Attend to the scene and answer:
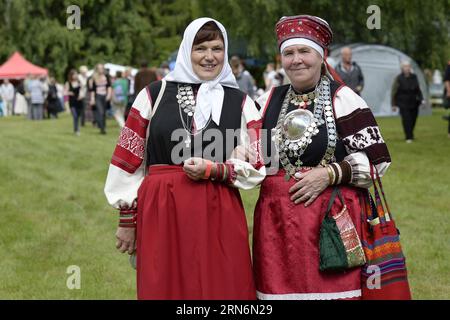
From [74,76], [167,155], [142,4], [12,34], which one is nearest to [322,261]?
[167,155]

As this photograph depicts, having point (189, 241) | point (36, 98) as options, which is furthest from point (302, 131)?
point (36, 98)

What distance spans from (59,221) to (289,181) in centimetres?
548

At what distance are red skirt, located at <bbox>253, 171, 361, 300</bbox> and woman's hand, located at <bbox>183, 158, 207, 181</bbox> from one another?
0.42m

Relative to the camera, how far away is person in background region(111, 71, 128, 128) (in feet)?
66.0

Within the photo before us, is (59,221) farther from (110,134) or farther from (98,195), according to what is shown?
(110,134)

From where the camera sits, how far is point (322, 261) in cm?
450

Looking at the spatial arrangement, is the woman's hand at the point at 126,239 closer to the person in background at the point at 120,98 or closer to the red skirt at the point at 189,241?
the red skirt at the point at 189,241

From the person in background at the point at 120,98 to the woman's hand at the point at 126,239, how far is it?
15.5 m

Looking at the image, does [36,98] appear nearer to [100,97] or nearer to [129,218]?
[100,97]

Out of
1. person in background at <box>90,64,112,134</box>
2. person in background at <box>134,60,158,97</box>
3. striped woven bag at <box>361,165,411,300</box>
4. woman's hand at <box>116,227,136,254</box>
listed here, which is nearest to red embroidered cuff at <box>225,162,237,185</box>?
woman's hand at <box>116,227,136,254</box>

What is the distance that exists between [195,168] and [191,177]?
3.2 inches

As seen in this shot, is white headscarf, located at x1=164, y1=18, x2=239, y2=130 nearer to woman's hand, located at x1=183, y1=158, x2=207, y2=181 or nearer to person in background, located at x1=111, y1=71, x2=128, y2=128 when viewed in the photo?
woman's hand, located at x1=183, y1=158, x2=207, y2=181

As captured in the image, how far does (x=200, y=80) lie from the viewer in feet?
15.1

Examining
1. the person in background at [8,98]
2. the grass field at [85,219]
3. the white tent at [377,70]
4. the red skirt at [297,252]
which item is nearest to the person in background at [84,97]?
the grass field at [85,219]
